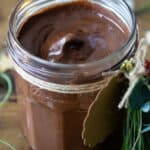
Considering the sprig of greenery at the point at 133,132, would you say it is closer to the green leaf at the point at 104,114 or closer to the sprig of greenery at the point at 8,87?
the green leaf at the point at 104,114

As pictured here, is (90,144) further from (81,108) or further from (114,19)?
(114,19)

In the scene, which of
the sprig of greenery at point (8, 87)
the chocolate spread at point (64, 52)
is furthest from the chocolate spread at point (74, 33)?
the sprig of greenery at point (8, 87)

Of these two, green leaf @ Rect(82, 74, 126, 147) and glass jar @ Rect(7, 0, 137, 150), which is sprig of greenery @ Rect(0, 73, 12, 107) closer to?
glass jar @ Rect(7, 0, 137, 150)

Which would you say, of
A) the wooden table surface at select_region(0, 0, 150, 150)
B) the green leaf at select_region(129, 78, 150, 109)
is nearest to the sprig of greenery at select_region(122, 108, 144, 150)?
the green leaf at select_region(129, 78, 150, 109)

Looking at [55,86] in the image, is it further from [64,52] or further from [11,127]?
[11,127]

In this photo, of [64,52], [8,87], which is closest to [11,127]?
[8,87]

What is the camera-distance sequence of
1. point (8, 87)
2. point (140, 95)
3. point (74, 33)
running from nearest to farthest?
point (140, 95) < point (74, 33) < point (8, 87)
